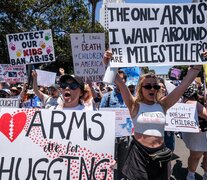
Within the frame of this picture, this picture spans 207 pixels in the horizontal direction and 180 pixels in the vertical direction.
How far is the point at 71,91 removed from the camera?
3508 millimetres

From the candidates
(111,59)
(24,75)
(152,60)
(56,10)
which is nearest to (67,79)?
(111,59)

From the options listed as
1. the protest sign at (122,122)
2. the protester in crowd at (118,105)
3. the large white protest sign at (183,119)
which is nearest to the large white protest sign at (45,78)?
the protester in crowd at (118,105)

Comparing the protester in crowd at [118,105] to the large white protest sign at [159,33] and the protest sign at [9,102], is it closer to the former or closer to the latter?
the large white protest sign at [159,33]

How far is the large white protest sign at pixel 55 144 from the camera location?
302cm

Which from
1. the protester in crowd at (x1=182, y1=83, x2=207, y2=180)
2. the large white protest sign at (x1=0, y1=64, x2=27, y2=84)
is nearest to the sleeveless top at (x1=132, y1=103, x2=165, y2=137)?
the protester in crowd at (x1=182, y1=83, x2=207, y2=180)

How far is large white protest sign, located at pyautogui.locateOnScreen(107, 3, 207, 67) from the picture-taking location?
3.53 metres

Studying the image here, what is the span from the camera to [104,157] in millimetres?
3084

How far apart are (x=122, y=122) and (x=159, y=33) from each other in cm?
200

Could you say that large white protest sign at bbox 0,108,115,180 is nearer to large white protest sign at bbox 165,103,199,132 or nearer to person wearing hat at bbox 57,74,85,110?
person wearing hat at bbox 57,74,85,110

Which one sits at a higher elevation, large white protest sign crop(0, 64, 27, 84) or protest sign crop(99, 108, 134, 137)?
large white protest sign crop(0, 64, 27, 84)

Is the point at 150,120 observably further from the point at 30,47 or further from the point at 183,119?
the point at 30,47

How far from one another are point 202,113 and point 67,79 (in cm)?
267

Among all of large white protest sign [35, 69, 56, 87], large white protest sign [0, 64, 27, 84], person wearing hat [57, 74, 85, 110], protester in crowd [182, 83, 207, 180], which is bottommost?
protester in crowd [182, 83, 207, 180]

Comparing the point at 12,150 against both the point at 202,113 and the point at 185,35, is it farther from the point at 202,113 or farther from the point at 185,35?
the point at 202,113
